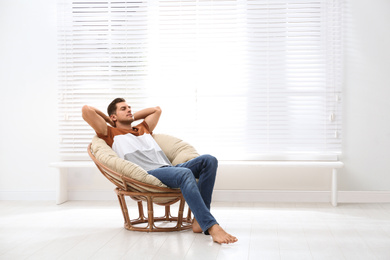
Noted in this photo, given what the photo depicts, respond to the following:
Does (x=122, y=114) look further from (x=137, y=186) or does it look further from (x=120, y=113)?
(x=137, y=186)

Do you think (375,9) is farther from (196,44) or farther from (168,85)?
(168,85)

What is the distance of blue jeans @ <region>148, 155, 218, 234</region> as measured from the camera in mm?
3707

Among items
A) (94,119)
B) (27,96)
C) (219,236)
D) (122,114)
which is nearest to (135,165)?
(94,119)

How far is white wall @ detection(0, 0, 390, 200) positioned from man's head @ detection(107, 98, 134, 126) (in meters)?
1.53

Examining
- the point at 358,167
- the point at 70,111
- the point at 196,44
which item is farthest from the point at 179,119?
the point at 358,167

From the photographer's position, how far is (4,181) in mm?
5984

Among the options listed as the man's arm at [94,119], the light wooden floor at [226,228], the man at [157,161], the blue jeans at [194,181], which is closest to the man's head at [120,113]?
the man at [157,161]

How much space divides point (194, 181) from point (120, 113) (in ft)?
3.55

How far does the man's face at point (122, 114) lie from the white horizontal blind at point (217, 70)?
1218mm

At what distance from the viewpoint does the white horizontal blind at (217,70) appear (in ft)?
18.5

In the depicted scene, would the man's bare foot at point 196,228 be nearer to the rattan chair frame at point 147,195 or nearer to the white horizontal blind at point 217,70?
the rattan chair frame at point 147,195

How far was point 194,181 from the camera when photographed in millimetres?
3848

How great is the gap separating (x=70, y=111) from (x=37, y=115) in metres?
0.40

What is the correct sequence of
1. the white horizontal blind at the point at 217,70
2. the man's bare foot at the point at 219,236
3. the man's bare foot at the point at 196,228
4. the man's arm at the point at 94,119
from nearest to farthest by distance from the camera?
the man's bare foot at the point at 219,236 < the man's bare foot at the point at 196,228 < the man's arm at the point at 94,119 < the white horizontal blind at the point at 217,70
